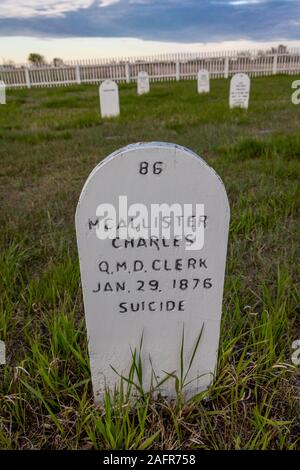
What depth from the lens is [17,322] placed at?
67.9 inches

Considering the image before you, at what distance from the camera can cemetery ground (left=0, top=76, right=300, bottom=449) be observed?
1287 mm

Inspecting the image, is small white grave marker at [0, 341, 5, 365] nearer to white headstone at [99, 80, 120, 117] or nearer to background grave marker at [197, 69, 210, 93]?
white headstone at [99, 80, 120, 117]

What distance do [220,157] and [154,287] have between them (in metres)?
3.30

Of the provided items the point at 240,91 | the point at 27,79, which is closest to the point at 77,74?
the point at 27,79

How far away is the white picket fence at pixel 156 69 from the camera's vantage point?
19.1m

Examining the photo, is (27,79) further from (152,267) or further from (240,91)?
(152,267)

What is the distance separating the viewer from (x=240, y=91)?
26.9 feet

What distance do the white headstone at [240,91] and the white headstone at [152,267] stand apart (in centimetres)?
766

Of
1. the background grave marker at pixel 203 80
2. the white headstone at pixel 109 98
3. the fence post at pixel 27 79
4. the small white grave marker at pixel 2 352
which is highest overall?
the fence post at pixel 27 79

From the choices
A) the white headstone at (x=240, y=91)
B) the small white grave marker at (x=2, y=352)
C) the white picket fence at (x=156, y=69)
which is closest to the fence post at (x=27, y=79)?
the white picket fence at (x=156, y=69)

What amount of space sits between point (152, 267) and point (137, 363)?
379 mm

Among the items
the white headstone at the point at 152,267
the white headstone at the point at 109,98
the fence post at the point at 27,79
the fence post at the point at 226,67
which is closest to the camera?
the white headstone at the point at 152,267

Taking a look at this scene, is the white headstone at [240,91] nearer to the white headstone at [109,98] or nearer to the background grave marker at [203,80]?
the white headstone at [109,98]
